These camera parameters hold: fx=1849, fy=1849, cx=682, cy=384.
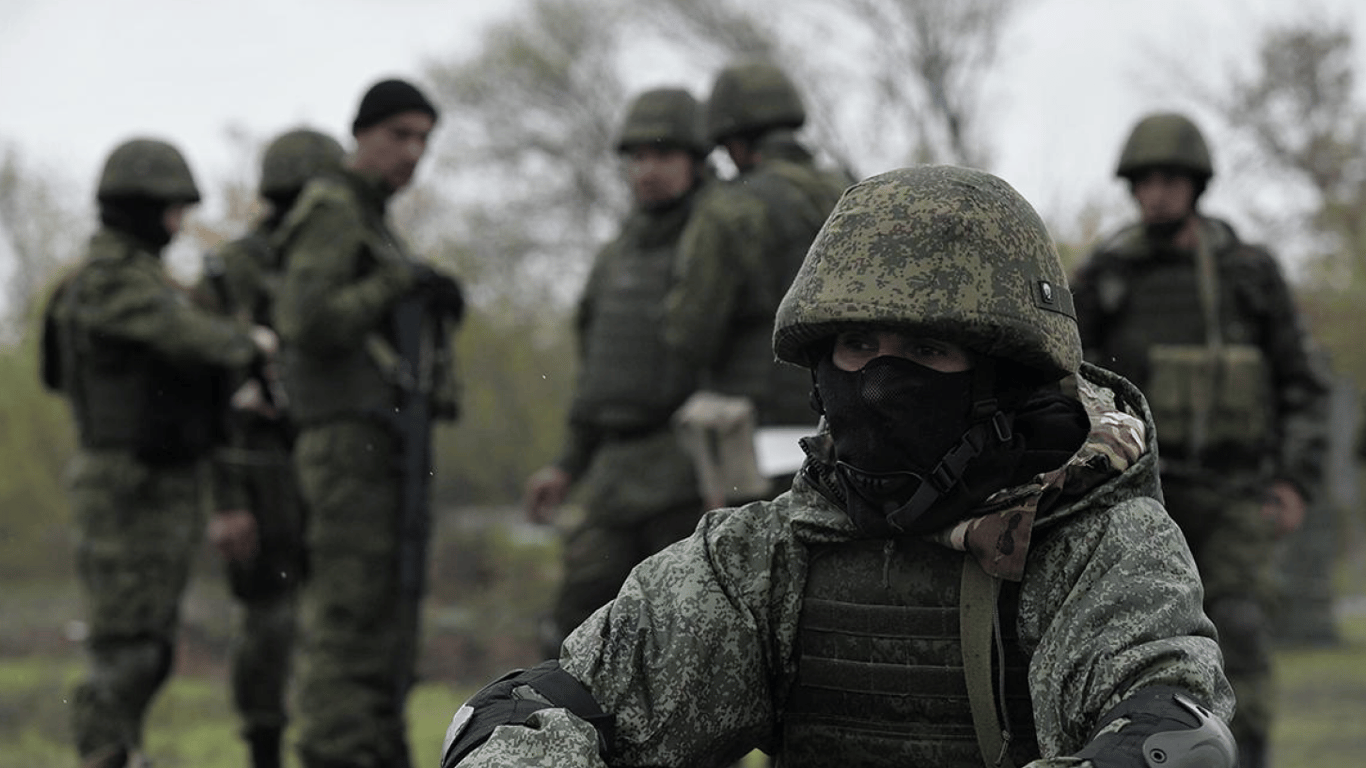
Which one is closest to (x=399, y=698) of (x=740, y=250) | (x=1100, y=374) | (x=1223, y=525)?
(x=740, y=250)

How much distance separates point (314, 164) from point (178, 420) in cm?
157

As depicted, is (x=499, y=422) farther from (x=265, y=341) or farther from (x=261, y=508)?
(x=265, y=341)

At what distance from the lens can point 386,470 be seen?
683 centimetres

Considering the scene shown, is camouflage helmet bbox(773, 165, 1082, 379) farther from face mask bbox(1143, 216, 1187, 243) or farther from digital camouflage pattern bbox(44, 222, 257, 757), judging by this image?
face mask bbox(1143, 216, 1187, 243)

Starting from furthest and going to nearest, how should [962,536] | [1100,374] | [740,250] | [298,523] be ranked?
[298,523], [740,250], [1100,374], [962,536]

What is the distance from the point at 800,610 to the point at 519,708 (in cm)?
51

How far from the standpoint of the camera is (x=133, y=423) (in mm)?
6891

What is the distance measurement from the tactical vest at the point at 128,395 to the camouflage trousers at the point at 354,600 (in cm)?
52

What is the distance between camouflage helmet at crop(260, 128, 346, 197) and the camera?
8.07 meters

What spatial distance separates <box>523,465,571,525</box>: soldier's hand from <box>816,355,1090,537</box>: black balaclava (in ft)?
15.6

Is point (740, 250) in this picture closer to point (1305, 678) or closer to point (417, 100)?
point (417, 100)

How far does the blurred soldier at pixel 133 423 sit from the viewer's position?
6781 millimetres

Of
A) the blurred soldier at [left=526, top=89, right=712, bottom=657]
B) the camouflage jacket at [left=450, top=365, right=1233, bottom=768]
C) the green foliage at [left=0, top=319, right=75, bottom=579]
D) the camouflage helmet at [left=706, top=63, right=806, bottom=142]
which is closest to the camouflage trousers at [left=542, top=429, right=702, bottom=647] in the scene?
the blurred soldier at [left=526, top=89, right=712, bottom=657]

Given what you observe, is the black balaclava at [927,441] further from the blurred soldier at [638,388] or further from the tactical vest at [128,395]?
the tactical vest at [128,395]
